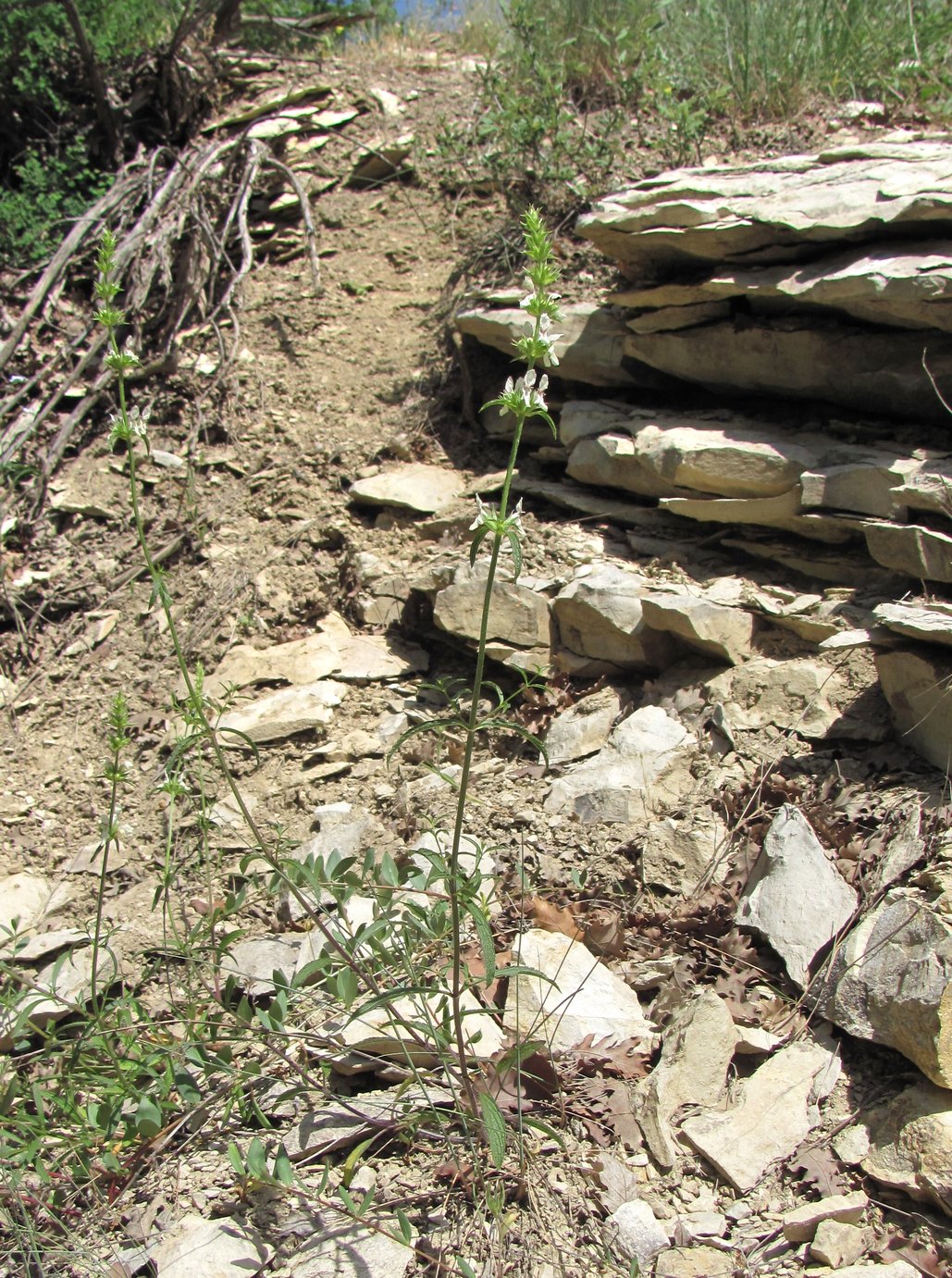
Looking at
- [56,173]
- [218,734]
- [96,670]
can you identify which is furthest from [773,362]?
[56,173]

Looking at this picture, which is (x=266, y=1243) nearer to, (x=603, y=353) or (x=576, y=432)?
(x=576, y=432)

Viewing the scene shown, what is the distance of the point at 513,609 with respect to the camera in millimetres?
4559

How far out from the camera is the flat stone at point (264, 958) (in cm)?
332

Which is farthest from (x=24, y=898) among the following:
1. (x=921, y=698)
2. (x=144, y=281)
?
(x=144, y=281)

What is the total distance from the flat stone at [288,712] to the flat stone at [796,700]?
165 centimetres

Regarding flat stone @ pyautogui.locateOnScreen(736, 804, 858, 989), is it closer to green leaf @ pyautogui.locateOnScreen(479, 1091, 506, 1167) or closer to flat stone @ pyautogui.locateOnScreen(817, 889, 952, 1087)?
flat stone @ pyautogui.locateOnScreen(817, 889, 952, 1087)

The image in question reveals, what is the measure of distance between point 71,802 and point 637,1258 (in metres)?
3.10

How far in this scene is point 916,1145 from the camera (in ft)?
8.23

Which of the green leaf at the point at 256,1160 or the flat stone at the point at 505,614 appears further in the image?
the flat stone at the point at 505,614

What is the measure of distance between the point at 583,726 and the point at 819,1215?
6.86 ft

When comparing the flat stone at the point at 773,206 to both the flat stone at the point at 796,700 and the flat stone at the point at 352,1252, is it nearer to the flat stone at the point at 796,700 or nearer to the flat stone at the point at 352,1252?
the flat stone at the point at 796,700

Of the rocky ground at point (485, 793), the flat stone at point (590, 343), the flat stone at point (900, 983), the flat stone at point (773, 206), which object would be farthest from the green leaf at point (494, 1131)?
the flat stone at point (590, 343)

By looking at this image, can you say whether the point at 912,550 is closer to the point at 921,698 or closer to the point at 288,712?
the point at 921,698

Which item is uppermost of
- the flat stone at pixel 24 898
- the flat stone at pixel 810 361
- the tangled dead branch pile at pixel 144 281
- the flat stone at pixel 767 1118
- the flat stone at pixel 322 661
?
the tangled dead branch pile at pixel 144 281
